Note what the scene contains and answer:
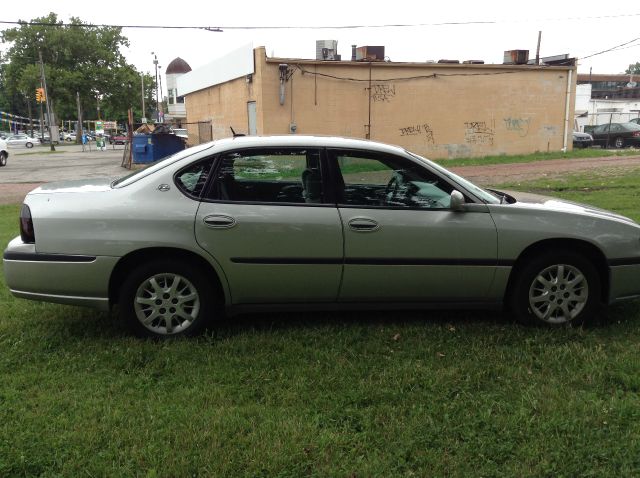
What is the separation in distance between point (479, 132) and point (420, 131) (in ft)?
8.73

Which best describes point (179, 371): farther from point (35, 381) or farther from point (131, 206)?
point (131, 206)

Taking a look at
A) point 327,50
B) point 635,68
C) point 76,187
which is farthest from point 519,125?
point 635,68

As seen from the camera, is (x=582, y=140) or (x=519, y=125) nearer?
(x=519, y=125)

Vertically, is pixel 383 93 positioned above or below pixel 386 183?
above

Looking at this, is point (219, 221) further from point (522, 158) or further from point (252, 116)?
point (522, 158)

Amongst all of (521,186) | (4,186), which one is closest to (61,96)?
(4,186)

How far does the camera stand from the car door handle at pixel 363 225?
4.07 meters

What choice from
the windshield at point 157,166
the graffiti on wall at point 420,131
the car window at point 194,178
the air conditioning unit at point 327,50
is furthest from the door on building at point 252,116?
the car window at point 194,178

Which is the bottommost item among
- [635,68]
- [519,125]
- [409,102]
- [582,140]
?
[582,140]

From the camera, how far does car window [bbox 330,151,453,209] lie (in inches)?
166

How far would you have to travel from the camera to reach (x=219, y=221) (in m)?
4.00

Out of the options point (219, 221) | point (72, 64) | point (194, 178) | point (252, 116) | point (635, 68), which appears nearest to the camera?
point (219, 221)

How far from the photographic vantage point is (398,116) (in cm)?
2214

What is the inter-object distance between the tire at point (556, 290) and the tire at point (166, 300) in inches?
89.2
